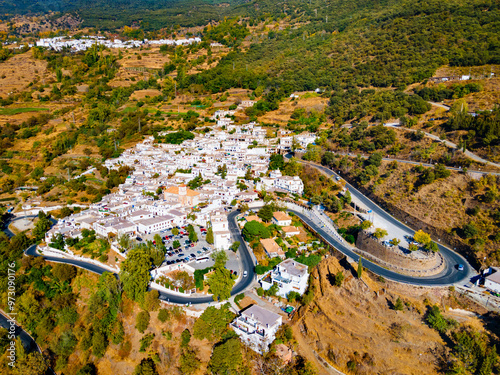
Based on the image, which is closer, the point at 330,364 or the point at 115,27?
the point at 330,364

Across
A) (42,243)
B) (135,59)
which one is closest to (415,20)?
(135,59)

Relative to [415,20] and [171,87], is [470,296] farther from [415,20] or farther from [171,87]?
[171,87]

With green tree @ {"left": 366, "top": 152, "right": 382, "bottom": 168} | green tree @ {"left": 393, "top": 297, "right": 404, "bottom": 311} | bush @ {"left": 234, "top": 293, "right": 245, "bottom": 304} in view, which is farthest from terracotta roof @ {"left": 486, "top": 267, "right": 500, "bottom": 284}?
green tree @ {"left": 366, "top": 152, "right": 382, "bottom": 168}

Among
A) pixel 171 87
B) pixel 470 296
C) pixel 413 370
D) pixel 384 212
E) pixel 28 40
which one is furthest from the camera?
pixel 28 40

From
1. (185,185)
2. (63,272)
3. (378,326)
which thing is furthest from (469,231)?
(63,272)

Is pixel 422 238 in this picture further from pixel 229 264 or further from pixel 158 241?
pixel 158 241

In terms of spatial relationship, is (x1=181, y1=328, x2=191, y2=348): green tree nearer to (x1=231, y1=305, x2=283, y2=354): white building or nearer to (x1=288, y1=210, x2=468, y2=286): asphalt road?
(x1=231, y1=305, x2=283, y2=354): white building
